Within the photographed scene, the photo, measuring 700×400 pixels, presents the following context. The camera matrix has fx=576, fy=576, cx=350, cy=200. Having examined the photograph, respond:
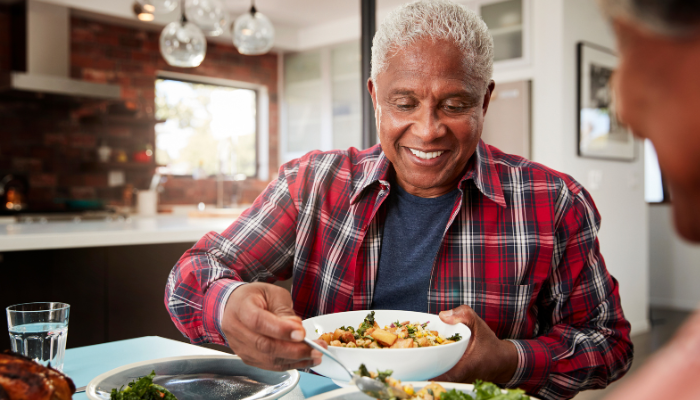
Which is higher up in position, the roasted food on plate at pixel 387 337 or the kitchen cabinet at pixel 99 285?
the roasted food on plate at pixel 387 337

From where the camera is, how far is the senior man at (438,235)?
1.11 metres

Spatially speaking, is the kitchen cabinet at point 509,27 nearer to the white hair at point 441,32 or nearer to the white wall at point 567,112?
the white wall at point 567,112

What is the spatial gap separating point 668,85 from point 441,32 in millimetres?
871

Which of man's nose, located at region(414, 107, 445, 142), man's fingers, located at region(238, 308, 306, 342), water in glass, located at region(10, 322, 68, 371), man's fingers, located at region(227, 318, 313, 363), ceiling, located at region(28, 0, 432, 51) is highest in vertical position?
ceiling, located at region(28, 0, 432, 51)

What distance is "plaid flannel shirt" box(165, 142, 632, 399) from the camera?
113cm

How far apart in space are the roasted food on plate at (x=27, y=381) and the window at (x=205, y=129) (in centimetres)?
490

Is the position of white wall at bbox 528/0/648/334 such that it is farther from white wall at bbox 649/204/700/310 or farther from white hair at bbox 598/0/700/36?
white hair at bbox 598/0/700/36

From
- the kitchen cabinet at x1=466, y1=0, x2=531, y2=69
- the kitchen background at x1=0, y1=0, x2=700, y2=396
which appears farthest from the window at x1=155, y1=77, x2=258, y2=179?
the kitchen cabinet at x1=466, y1=0, x2=531, y2=69

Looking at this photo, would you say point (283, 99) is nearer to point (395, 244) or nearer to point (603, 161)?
point (603, 161)

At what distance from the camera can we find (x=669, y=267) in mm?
5477

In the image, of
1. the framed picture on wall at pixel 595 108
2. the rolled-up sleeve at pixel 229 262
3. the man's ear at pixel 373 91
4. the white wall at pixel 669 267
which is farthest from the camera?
the white wall at pixel 669 267

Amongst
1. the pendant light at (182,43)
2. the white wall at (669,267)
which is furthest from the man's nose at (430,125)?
the white wall at (669,267)

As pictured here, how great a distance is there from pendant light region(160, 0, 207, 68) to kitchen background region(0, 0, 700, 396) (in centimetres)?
87

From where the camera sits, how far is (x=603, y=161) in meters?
4.07
